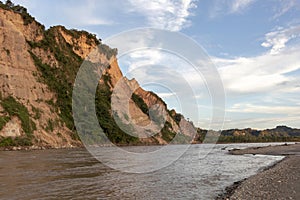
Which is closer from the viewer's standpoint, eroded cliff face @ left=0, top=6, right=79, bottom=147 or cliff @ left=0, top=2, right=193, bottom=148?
cliff @ left=0, top=2, right=193, bottom=148

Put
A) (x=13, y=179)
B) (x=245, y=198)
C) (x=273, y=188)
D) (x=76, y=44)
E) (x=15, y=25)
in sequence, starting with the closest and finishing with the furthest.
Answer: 1. (x=245, y=198)
2. (x=273, y=188)
3. (x=13, y=179)
4. (x=15, y=25)
5. (x=76, y=44)

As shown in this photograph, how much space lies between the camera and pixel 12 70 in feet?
213

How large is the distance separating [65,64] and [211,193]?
8618 centimetres

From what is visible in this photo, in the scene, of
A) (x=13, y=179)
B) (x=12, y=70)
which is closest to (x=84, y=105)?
(x=12, y=70)

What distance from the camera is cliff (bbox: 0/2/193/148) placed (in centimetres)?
5938

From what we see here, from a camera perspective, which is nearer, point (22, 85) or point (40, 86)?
point (22, 85)

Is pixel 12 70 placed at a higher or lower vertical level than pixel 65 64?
lower

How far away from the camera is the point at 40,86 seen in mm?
72750

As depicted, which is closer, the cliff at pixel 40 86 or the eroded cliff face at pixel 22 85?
the cliff at pixel 40 86

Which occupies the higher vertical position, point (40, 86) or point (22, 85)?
point (40, 86)

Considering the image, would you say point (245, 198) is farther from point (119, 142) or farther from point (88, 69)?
point (88, 69)

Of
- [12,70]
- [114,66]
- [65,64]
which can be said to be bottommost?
[12,70]

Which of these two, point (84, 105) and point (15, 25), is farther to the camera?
point (84, 105)

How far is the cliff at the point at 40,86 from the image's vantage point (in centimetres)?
5938
